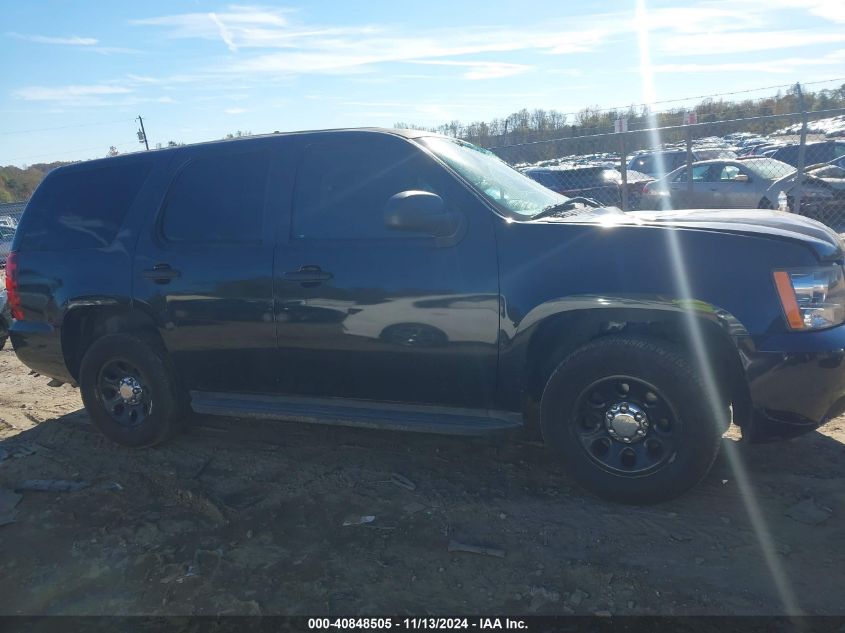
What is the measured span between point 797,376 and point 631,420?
0.78 metres

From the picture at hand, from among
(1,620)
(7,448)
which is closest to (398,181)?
(1,620)

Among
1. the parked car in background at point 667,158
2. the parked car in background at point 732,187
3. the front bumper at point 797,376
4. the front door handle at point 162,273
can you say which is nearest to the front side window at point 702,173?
the parked car in background at point 732,187

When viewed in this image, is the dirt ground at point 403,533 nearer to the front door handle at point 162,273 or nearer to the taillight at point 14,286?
the taillight at point 14,286

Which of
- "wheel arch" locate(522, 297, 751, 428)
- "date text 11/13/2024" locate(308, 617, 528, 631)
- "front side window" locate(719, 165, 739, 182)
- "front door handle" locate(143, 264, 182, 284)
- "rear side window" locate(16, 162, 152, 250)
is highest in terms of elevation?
"rear side window" locate(16, 162, 152, 250)

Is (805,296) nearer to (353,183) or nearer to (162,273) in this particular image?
(353,183)

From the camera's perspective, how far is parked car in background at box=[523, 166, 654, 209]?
1423 cm

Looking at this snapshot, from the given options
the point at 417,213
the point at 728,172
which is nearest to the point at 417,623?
the point at 417,213

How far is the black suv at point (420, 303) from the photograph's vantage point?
11.0 ft

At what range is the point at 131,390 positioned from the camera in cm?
479

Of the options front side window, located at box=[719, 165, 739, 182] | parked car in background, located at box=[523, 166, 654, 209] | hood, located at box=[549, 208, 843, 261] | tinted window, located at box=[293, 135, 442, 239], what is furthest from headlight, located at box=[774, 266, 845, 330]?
front side window, located at box=[719, 165, 739, 182]

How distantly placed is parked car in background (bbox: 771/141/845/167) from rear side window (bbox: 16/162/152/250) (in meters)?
17.1

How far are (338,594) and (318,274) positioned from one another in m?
1.76

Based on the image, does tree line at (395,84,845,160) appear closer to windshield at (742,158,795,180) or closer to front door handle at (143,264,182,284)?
windshield at (742,158,795,180)

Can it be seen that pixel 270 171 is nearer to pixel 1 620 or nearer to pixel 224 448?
pixel 224 448
